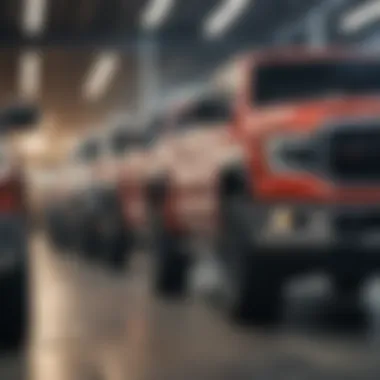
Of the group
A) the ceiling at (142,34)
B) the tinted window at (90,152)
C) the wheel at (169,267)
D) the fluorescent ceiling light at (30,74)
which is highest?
the ceiling at (142,34)

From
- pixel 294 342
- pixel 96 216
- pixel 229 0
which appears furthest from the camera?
pixel 96 216

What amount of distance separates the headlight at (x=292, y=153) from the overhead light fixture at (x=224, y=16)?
1127 mm

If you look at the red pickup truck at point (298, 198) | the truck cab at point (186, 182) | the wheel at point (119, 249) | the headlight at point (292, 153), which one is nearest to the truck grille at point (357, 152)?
the red pickup truck at point (298, 198)

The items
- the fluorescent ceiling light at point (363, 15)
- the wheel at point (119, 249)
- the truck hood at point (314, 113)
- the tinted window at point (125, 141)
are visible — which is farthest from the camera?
the wheel at point (119, 249)

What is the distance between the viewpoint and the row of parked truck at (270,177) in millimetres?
7598

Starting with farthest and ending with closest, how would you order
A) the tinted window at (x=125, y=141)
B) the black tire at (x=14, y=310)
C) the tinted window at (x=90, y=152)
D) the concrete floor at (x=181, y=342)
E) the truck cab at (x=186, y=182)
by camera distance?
the tinted window at (x=90, y=152), the tinted window at (x=125, y=141), the truck cab at (x=186, y=182), the black tire at (x=14, y=310), the concrete floor at (x=181, y=342)

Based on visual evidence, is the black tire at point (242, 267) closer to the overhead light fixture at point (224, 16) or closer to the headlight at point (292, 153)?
the headlight at point (292, 153)

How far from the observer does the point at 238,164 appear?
8.08m

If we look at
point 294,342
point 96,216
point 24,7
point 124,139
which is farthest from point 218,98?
point 96,216

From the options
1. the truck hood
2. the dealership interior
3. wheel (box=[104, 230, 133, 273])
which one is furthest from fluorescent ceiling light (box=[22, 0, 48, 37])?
wheel (box=[104, 230, 133, 273])

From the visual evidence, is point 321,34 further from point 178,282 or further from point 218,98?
point 178,282

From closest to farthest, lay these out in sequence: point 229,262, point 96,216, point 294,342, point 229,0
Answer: point 294,342, point 229,262, point 229,0, point 96,216

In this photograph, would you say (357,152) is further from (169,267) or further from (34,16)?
(169,267)

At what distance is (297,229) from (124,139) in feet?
17.3
